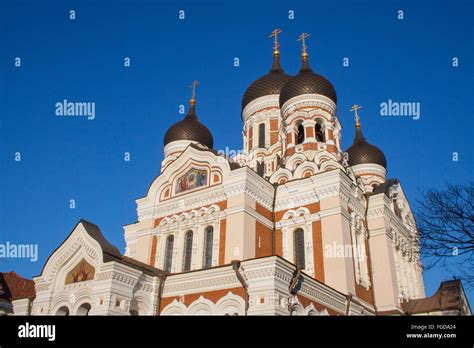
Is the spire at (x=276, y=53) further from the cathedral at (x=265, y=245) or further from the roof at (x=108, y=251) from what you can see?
the roof at (x=108, y=251)

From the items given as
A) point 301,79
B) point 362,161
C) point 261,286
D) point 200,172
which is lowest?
point 261,286

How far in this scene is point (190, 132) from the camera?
82.5ft

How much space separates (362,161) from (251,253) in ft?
42.2

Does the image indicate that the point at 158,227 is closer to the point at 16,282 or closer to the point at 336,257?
the point at 336,257

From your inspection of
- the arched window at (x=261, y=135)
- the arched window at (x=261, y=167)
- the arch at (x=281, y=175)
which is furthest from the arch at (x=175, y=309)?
the arched window at (x=261, y=135)

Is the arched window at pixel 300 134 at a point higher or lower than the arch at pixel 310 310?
higher

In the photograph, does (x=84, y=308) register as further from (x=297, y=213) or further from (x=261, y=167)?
(x=261, y=167)

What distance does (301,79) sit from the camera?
22.3 meters

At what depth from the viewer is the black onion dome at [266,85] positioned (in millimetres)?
26250

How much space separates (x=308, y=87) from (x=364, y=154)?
6677mm

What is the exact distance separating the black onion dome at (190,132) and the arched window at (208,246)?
904 centimetres
